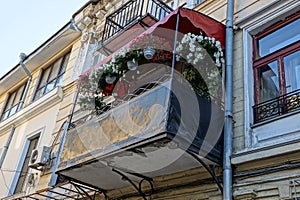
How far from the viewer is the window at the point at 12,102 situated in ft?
44.5

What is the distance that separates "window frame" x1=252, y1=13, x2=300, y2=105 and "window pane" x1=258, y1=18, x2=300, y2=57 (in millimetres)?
60

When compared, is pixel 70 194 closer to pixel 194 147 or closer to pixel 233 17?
pixel 194 147

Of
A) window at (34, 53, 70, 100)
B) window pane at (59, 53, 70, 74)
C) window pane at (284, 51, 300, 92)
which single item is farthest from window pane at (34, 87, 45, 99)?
window pane at (284, 51, 300, 92)

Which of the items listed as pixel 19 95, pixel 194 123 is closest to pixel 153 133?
pixel 194 123

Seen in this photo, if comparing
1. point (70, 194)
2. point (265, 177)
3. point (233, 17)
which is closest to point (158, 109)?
point (265, 177)

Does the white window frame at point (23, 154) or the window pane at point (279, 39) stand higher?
the window pane at point (279, 39)

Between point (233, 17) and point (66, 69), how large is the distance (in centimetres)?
653

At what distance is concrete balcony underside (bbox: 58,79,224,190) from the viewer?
469 centimetres

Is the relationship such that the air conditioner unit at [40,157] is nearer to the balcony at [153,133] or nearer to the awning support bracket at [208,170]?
the balcony at [153,133]

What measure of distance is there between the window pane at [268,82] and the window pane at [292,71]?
0.17 metres

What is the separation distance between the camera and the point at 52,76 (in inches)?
484

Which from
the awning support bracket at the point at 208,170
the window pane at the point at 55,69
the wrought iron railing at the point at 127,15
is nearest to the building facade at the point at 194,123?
the awning support bracket at the point at 208,170

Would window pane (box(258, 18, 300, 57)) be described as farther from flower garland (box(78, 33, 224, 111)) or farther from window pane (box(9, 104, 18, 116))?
window pane (box(9, 104, 18, 116))

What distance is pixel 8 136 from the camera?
39.4 feet
